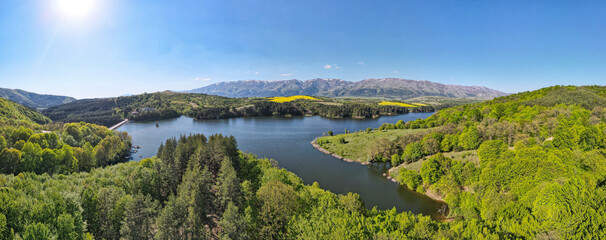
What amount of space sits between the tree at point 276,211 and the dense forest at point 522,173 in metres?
16.8

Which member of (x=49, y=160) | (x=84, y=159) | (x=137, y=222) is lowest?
(x=84, y=159)

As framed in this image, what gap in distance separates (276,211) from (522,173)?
3240cm

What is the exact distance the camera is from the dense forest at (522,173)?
19.4 metres

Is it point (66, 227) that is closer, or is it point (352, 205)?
point (66, 227)

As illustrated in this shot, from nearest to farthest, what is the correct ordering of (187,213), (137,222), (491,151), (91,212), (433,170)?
(137,222), (91,212), (187,213), (491,151), (433,170)

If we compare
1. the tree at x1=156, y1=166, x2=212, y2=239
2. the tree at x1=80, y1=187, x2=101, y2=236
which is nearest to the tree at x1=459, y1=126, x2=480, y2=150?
the tree at x1=156, y1=166, x2=212, y2=239

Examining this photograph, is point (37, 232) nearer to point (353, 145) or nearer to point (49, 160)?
point (49, 160)

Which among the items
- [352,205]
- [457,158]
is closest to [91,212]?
[352,205]

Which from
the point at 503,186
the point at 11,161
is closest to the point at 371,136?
the point at 503,186

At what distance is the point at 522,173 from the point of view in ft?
102

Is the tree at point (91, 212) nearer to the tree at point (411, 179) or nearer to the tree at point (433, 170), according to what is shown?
the tree at point (411, 179)

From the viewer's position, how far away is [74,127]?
70.4 meters

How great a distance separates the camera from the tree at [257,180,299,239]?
23688mm

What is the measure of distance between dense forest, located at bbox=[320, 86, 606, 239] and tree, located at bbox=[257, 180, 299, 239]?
16.8 metres
